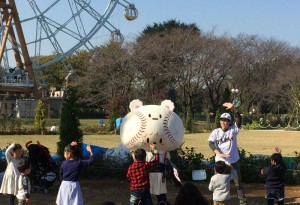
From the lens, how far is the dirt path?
8281mm

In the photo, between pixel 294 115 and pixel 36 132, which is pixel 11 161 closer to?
pixel 36 132

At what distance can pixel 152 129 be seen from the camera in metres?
7.70

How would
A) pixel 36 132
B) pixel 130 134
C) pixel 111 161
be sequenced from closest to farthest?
pixel 130 134 < pixel 111 161 < pixel 36 132

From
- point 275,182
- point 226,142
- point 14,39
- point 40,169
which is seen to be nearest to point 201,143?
point 40,169

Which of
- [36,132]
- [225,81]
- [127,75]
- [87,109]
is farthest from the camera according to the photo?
[87,109]

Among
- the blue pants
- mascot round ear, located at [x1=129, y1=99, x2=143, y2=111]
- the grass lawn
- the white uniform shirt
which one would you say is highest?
mascot round ear, located at [x1=129, y1=99, x2=143, y2=111]

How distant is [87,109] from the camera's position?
47.0 m

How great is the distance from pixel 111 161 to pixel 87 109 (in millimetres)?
36584

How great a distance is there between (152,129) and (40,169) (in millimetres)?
2457

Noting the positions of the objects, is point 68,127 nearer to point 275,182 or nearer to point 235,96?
point 275,182

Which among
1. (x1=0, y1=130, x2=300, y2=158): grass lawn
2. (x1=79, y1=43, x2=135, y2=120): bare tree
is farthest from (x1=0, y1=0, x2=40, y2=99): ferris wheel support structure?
(x1=0, y1=130, x2=300, y2=158): grass lawn

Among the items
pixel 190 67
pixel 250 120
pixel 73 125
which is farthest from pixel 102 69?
pixel 73 125

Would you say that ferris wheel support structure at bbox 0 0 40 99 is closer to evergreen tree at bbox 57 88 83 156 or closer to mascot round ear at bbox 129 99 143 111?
evergreen tree at bbox 57 88 83 156

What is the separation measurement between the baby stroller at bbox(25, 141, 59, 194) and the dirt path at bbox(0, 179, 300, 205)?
0.17 metres
